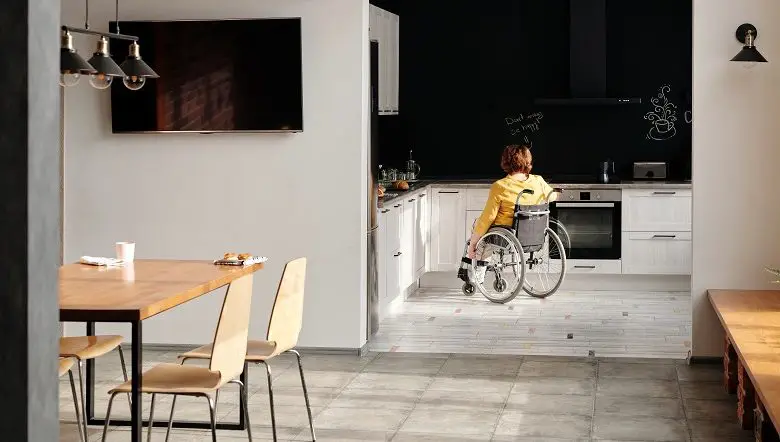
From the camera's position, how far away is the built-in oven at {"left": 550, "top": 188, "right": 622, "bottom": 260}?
8992 mm

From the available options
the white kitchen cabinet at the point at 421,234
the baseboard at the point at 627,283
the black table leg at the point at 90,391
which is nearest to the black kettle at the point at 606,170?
the baseboard at the point at 627,283

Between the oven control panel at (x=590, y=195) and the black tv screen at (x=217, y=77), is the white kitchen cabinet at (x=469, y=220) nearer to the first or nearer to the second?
the oven control panel at (x=590, y=195)

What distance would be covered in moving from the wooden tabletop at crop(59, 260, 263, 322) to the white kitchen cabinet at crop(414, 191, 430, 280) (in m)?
4.24

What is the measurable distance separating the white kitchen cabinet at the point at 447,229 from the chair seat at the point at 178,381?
18.3 ft

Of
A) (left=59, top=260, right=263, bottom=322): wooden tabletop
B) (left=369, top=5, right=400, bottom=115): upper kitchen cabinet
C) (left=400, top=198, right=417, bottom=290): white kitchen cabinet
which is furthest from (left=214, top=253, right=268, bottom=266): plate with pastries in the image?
(left=369, top=5, right=400, bottom=115): upper kitchen cabinet

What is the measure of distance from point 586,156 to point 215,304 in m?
4.59

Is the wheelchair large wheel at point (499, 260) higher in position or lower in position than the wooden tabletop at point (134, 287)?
lower

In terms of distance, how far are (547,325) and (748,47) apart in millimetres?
2516

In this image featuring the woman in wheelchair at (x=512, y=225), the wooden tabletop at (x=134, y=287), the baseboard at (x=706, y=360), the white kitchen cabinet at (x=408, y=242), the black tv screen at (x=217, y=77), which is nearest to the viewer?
the wooden tabletop at (x=134, y=287)

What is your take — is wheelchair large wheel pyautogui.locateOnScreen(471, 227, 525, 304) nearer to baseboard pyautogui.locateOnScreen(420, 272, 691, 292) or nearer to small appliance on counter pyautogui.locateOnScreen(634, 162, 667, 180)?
baseboard pyautogui.locateOnScreen(420, 272, 691, 292)

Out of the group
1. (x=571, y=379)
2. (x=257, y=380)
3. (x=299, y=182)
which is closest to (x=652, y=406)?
(x=571, y=379)

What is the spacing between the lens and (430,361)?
6023 millimetres

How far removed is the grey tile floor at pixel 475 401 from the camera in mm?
4449
